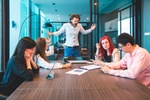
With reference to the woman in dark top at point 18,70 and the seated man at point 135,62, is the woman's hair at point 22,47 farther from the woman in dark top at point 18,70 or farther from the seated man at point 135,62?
the seated man at point 135,62

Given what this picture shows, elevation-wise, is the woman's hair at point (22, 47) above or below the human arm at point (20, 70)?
above

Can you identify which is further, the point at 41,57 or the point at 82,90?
the point at 41,57

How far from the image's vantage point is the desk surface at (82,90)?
1.27 metres

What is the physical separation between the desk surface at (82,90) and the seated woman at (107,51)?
1.15 meters

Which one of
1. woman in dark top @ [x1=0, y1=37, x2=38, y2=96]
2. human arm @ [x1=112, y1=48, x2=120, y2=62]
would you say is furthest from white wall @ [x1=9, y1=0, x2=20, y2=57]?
human arm @ [x1=112, y1=48, x2=120, y2=62]

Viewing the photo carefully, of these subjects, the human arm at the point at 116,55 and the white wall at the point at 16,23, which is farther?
the white wall at the point at 16,23

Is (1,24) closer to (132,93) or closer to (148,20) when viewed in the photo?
(132,93)

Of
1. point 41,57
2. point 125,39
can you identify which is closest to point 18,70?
point 41,57

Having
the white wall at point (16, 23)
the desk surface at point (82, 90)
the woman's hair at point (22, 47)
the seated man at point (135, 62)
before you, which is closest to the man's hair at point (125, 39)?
the seated man at point (135, 62)

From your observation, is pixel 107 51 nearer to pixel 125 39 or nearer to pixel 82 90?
pixel 125 39

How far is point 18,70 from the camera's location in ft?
5.95

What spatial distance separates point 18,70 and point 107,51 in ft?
5.90

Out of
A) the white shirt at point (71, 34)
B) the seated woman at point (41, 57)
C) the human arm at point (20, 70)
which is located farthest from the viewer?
the white shirt at point (71, 34)

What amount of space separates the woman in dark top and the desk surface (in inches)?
5.7
